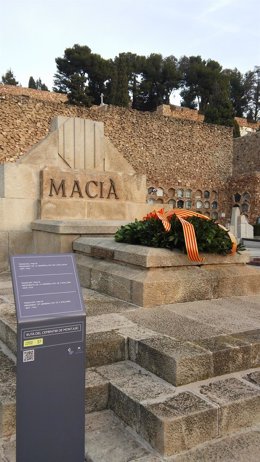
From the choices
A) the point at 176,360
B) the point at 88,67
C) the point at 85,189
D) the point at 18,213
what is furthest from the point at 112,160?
the point at 88,67

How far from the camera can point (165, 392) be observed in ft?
6.81

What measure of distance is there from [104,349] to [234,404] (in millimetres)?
816

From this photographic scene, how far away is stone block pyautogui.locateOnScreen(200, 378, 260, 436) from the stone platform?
122 cm

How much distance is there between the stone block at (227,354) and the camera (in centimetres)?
227

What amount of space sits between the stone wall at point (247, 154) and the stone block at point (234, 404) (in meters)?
27.5

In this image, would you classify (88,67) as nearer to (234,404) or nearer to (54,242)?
(54,242)

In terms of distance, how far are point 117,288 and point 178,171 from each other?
2188cm

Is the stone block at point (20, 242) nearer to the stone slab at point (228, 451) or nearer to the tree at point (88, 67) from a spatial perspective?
the stone slab at point (228, 451)

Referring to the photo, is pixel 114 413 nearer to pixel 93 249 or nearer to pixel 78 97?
pixel 93 249

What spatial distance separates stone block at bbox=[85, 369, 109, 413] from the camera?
6.99 feet

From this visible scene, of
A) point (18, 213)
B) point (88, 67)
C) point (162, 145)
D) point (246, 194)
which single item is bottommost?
point (18, 213)

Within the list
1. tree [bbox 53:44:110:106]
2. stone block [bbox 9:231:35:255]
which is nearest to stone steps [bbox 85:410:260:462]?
stone block [bbox 9:231:35:255]

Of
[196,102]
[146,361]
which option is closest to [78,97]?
[196,102]

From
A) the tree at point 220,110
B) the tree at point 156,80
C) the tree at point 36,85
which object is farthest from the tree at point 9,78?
the tree at point 220,110
